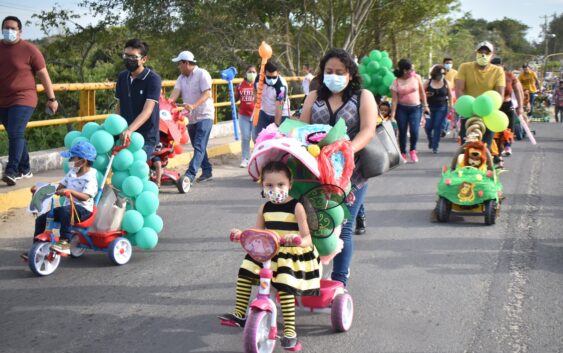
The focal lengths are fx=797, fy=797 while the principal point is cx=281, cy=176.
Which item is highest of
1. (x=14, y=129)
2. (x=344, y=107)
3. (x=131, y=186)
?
(x=344, y=107)

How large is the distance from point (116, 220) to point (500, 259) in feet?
11.3

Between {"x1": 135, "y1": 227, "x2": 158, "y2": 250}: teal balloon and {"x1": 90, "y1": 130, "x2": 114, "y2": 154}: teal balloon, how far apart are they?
797mm

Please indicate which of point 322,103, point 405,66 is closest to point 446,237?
point 322,103

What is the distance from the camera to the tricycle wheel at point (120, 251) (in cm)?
684

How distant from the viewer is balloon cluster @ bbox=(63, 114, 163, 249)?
709cm

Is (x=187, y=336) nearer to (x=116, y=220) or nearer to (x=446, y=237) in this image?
(x=116, y=220)

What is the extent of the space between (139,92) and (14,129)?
2398 mm

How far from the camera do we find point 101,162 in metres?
7.16

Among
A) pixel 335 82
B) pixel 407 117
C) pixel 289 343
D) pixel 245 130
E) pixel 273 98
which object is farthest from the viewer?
pixel 407 117

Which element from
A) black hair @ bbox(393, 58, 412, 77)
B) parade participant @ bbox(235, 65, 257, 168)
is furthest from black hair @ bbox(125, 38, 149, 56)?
black hair @ bbox(393, 58, 412, 77)

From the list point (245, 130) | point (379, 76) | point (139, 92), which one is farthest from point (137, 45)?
point (379, 76)

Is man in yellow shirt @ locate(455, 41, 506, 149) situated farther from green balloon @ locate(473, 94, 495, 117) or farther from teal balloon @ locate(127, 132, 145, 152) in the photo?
teal balloon @ locate(127, 132, 145, 152)

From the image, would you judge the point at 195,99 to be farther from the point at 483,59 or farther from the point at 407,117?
the point at 407,117

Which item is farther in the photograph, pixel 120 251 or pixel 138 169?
pixel 138 169
